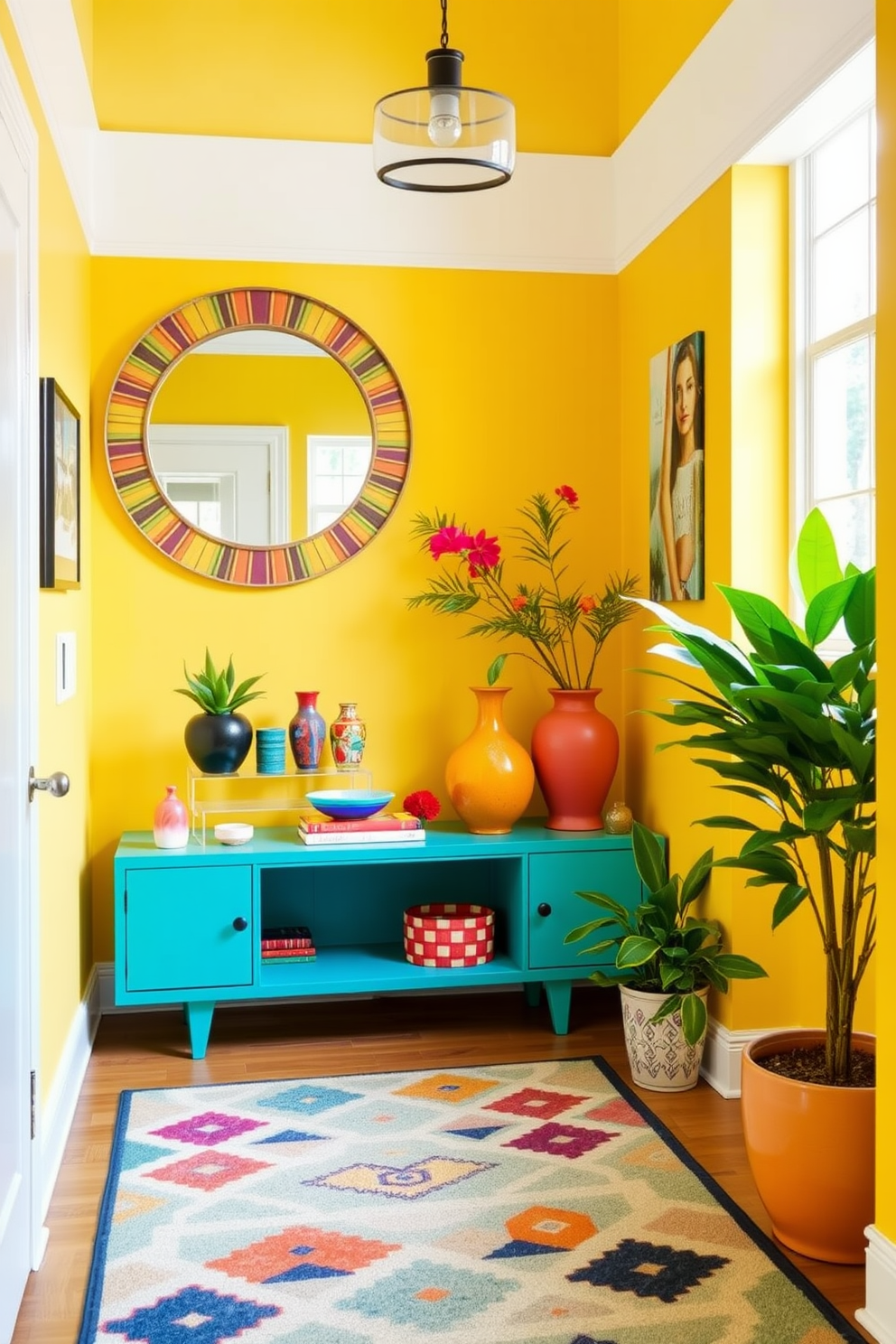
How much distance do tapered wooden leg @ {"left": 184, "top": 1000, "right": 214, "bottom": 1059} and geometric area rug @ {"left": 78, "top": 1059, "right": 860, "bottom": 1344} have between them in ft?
0.76

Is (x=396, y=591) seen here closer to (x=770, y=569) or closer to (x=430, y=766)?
(x=430, y=766)

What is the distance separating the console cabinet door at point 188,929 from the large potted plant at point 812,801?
4.95 ft

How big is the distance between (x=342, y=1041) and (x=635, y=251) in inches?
99.3

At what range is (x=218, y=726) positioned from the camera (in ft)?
12.0

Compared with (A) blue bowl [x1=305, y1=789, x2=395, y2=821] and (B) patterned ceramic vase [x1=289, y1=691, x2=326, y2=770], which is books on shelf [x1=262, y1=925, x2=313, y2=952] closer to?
(A) blue bowl [x1=305, y1=789, x2=395, y2=821]

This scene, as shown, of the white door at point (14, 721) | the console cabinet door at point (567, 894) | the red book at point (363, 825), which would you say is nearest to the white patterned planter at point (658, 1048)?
the console cabinet door at point (567, 894)

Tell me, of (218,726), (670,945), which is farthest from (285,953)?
(670,945)

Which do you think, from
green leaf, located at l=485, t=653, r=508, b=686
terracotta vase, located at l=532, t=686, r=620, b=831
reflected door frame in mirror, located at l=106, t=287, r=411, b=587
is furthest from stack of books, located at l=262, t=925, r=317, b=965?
reflected door frame in mirror, located at l=106, t=287, r=411, b=587

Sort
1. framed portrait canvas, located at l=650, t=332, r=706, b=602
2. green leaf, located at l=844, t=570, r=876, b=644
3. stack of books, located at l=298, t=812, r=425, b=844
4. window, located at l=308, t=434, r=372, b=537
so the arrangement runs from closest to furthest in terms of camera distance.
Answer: green leaf, located at l=844, t=570, r=876, b=644 < framed portrait canvas, located at l=650, t=332, r=706, b=602 < stack of books, located at l=298, t=812, r=425, b=844 < window, located at l=308, t=434, r=372, b=537

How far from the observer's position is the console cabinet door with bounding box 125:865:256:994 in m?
3.40

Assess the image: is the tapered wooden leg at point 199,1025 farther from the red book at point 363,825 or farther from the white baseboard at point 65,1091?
the red book at point 363,825

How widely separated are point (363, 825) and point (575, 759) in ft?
2.15

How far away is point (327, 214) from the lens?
3928 mm

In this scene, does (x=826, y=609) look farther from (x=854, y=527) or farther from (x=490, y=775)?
(x=490, y=775)
